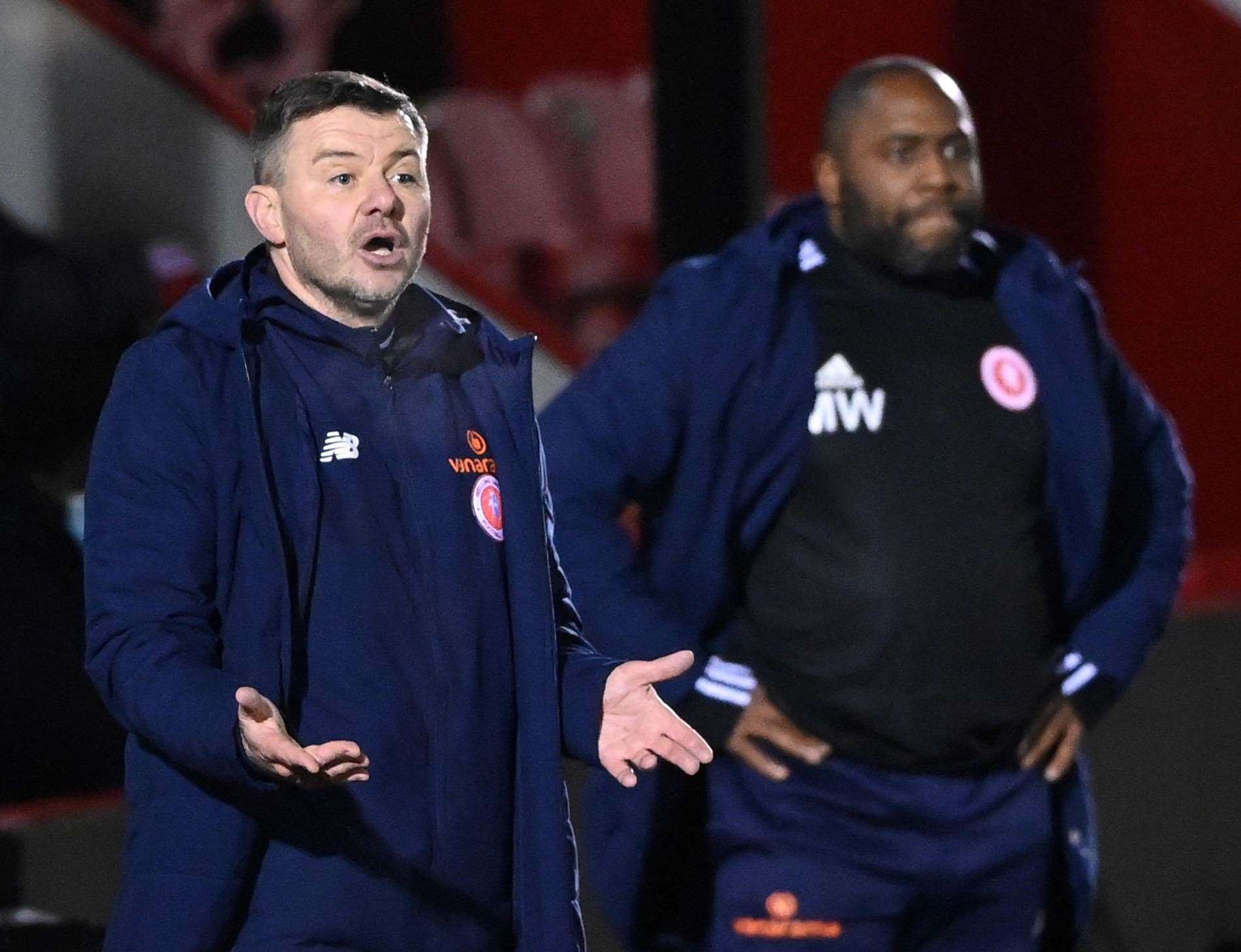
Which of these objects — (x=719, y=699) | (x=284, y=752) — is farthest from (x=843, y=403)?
(x=284, y=752)

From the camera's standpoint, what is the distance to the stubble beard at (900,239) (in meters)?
4.09

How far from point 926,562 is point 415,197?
1.69m

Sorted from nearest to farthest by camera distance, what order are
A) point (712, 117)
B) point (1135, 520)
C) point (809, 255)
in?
point (809, 255) < point (1135, 520) < point (712, 117)

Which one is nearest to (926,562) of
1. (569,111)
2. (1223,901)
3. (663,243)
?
(663,243)

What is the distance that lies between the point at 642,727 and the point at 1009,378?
178 cm

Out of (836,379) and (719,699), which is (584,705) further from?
(836,379)

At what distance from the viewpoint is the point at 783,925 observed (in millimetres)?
4035

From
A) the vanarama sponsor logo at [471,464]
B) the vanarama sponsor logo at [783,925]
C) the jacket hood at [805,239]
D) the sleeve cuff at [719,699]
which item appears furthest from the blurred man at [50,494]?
the vanarama sponsor logo at [471,464]

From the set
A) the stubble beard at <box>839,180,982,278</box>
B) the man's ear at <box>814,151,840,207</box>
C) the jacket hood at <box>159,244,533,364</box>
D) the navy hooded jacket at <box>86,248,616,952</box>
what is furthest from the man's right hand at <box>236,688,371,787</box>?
the man's ear at <box>814,151,840,207</box>

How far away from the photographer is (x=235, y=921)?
2521 mm

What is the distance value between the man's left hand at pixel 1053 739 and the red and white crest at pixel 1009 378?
0.55 m

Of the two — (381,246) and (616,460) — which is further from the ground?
(381,246)

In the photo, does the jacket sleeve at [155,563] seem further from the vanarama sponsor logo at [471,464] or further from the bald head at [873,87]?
the bald head at [873,87]

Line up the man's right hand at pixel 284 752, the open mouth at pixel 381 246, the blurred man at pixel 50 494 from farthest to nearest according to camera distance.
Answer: the blurred man at pixel 50 494
the open mouth at pixel 381 246
the man's right hand at pixel 284 752
